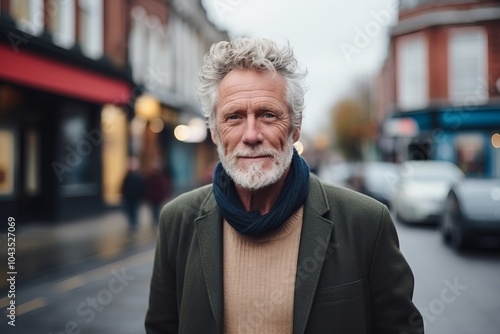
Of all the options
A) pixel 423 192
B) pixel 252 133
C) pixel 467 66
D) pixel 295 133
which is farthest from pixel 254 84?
pixel 467 66

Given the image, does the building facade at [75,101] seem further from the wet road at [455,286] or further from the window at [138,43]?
the wet road at [455,286]

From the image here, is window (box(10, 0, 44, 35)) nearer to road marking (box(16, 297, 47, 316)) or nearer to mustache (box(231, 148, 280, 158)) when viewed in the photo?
road marking (box(16, 297, 47, 316))

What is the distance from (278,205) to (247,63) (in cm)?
56

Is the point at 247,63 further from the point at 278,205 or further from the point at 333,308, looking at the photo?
the point at 333,308

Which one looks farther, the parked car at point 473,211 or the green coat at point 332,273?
the parked car at point 473,211

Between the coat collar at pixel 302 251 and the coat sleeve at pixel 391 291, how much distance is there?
0.20 metres

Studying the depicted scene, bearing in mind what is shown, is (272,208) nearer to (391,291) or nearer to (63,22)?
(391,291)

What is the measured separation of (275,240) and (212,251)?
0.83 ft

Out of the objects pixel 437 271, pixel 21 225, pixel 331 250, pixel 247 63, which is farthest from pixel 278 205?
pixel 21 225

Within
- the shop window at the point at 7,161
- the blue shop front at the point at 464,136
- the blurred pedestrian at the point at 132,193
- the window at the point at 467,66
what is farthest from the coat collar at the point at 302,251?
the window at the point at 467,66

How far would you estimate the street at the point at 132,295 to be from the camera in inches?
216

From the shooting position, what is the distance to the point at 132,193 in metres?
13.1

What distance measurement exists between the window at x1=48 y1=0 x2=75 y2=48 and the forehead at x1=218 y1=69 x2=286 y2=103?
1332 cm

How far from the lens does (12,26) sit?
11.6 m
